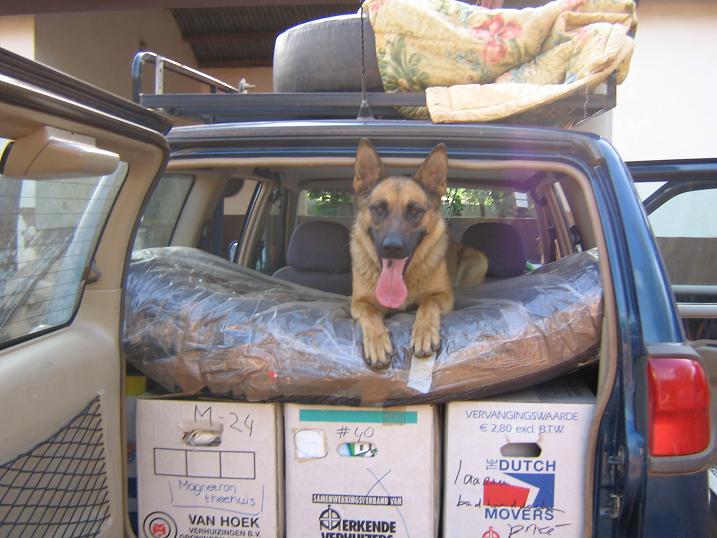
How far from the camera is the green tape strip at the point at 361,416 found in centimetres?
166

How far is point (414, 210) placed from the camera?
259 cm

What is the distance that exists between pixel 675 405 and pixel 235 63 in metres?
10.9

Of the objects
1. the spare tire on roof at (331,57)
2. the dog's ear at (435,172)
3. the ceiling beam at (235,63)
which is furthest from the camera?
the ceiling beam at (235,63)

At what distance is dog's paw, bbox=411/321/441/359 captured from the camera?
174 cm

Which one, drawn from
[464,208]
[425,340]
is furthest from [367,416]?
[464,208]

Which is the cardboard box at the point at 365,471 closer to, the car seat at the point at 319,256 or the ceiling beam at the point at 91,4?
the car seat at the point at 319,256

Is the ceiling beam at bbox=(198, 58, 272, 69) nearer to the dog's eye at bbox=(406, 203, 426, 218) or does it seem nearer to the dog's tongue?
the dog's eye at bbox=(406, 203, 426, 218)

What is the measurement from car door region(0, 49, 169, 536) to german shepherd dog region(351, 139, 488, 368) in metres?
0.83

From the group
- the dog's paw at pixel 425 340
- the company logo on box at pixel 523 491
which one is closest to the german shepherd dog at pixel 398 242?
the dog's paw at pixel 425 340

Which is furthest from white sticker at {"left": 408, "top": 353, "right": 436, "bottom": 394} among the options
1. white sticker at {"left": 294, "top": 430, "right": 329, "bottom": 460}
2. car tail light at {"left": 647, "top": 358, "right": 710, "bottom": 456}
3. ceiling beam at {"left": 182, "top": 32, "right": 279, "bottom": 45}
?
ceiling beam at {"left": 182, "top": 32, "right": 279, "bottom": 45}

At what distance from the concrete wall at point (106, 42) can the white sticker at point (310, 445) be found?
687cm

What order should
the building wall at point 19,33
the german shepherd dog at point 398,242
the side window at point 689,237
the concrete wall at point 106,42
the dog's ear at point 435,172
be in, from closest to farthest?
the dog's ear at point 435,172 → the german shepherd dog at point 398,242 → the side window at point 689,237 → the building wall at point 19,33 → the concrete wall at point 106,42

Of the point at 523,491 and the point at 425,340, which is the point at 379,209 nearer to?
the point at 425,340

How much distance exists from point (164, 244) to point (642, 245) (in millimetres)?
2418
